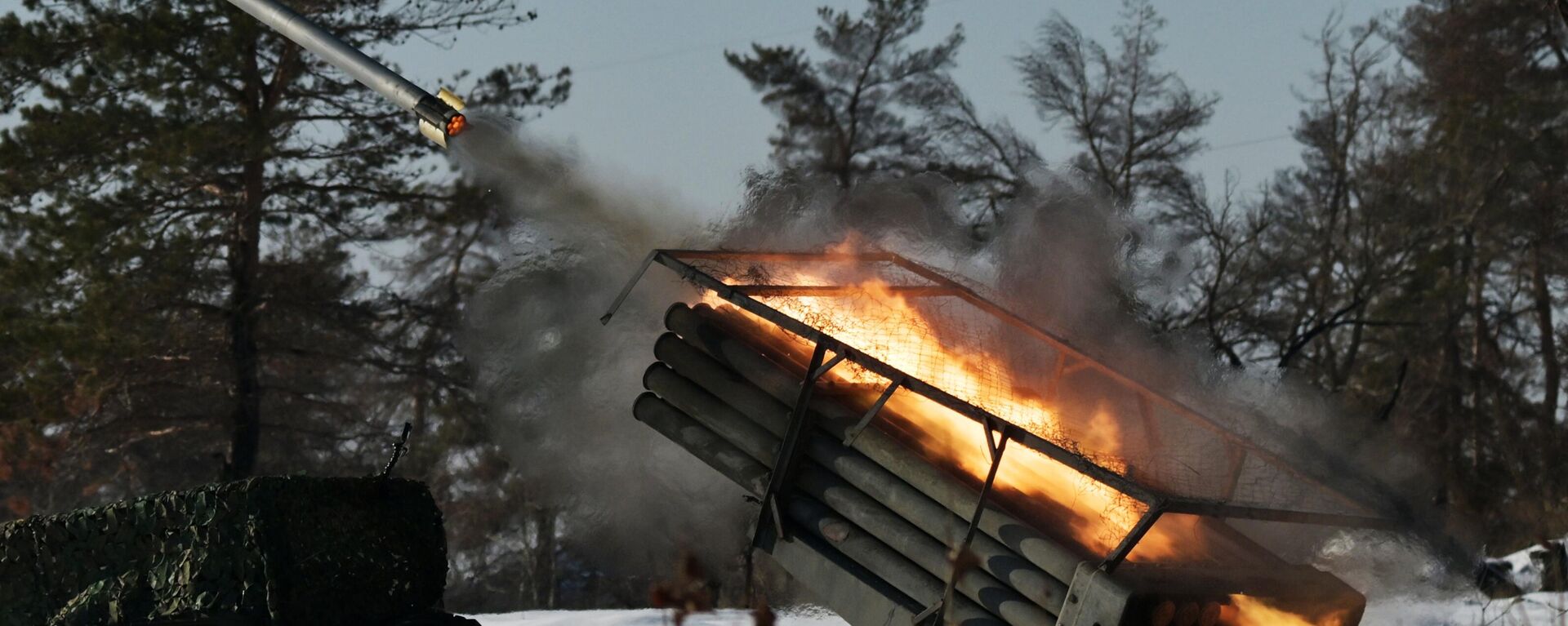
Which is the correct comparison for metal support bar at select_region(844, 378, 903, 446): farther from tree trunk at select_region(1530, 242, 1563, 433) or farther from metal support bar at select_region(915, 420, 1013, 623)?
tree trunk at select_region(1530, 242, 1563, 433)

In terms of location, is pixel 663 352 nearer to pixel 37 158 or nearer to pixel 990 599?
pixel 990 599

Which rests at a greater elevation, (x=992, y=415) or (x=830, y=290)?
(x=830, y=290)

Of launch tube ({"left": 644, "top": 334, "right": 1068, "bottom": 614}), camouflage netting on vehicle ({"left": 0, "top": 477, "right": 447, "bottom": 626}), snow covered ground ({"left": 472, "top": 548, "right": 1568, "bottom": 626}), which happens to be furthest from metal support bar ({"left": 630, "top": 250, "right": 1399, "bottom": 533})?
camouflage netting on vehicle ({"left": 0, "top": 477, "right": 447, "bottom": 626})

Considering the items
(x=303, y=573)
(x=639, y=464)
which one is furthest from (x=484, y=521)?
(x=303, y=573)

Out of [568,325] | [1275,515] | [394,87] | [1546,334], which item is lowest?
[1275,515]

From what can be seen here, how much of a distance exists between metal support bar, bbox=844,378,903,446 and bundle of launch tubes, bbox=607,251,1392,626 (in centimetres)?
1

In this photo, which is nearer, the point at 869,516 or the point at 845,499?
the point at 869,516

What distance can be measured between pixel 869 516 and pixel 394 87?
616 centimetres

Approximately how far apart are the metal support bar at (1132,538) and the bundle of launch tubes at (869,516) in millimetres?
30

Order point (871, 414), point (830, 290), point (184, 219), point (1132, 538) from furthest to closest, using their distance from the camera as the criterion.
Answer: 1. point (184, 219)
2. point (830, 290)
3. point (871, 414)
4. point (1132, 538)

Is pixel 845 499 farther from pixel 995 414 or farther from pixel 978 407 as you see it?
pixel 978 407

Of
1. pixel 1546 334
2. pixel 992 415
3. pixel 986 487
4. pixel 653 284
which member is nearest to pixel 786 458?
pixel 986 487

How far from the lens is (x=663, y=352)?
10.2 metres

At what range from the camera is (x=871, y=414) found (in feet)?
30.4
